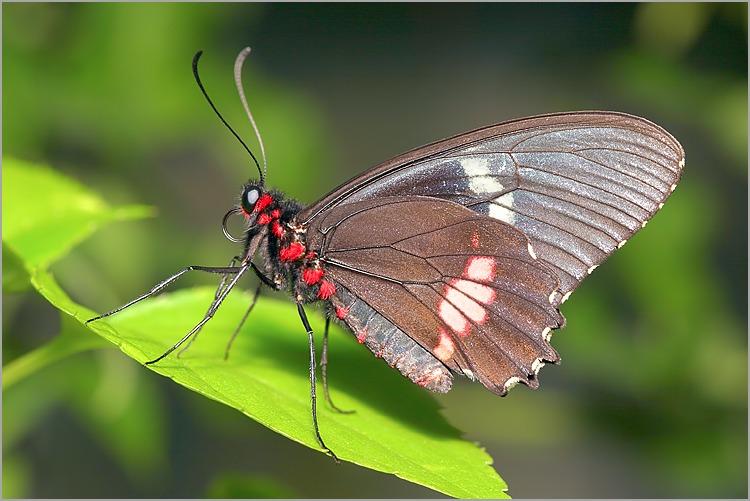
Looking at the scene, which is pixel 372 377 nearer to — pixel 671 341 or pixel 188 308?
pixel 188 308

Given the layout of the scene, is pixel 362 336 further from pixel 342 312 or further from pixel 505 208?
pixel 505 208

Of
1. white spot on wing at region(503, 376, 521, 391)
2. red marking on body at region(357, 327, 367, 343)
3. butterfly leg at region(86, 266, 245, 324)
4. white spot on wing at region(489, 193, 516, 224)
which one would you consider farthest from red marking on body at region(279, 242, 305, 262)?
white spot on wing at region(503, 376, 521, 391)

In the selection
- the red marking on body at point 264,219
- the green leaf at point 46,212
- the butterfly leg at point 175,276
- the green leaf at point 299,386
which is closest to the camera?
the green leaf at point 299,386

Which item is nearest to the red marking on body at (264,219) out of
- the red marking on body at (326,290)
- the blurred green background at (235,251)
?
the red marking on body at (326,290)

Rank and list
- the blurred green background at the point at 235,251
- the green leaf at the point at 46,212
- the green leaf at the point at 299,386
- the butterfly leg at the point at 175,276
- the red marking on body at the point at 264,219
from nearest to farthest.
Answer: the green leaf at the point at 299,386 < the butterfly leg at the point at 175,276 < the red marking on body at the point at 264,219 < the green leaf at the point at 46,212 < the blurred green background at the point at 235,251

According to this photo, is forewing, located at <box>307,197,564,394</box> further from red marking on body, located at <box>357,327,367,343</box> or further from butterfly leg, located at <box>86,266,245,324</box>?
butterfly leg, located at <box>86,266,245,324</box>

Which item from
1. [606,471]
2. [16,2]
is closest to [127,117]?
[16,2]

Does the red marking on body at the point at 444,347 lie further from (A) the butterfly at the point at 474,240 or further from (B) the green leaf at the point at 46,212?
(B) the green leaf at the point at 46,212
